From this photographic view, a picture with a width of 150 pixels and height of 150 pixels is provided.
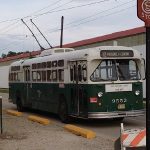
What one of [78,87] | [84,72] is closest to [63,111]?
[78,87]

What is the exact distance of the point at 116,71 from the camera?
16.6 metres

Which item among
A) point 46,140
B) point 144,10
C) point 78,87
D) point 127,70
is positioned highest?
point 144,10

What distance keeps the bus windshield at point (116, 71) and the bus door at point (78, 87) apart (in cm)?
46

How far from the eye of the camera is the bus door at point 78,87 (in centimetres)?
1650

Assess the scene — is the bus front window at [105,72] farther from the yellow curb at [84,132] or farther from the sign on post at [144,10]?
the sign on post at [144,10]

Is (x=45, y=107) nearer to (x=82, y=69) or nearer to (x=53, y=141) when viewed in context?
(x=82, y=69)

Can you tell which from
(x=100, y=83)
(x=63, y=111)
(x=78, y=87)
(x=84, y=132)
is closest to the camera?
(x=84, y=132)

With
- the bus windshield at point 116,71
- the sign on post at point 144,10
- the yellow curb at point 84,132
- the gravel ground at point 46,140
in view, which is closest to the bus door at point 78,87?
the bus windshield at point 116,71

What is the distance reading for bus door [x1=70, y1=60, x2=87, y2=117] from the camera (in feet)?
54.1

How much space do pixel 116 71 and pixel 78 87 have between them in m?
1.39

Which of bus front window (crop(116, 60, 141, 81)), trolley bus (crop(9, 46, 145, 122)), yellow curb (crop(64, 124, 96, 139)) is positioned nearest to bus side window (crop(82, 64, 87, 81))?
trolley bus (crop(9, 46, 145, 122))

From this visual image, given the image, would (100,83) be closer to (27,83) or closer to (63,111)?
(63,111)

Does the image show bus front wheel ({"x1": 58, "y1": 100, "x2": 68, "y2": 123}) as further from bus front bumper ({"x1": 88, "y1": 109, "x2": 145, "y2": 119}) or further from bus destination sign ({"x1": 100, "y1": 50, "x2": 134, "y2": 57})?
bus destination sign ({"x1": 100, "y1": 50, "x2": 134, "y2": 57})

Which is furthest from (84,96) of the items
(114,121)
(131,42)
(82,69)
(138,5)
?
(131,42)
